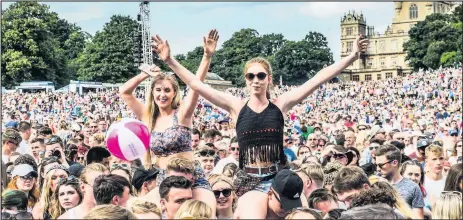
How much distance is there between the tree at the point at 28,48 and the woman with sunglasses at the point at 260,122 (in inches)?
2569

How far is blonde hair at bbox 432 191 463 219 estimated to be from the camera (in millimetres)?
4973

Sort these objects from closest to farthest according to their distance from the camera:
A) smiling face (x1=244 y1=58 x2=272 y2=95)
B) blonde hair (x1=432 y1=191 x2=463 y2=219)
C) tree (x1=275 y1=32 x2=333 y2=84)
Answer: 1. blonde hair (x1=432 y1=191 x2=463 y2=219)
2. smiling face (x1=244 y1=58 x2=272 y2=95)
3. tree (x1=275 y1=32 x2=333 y2=84)

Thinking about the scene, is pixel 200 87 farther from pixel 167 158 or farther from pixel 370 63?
pixel 370 63

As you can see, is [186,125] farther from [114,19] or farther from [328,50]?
[328,50]

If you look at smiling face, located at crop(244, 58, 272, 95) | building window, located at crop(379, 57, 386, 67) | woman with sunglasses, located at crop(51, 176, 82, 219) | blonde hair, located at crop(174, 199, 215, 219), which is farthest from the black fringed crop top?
building window, located at crop(379, 57, 386, 67)

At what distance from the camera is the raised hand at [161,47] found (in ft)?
19.0

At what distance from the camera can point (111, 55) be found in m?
80.6

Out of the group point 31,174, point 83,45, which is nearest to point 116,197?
point 31,174

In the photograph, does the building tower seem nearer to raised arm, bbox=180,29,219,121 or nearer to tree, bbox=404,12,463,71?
tree, bbox=404,12,463,71

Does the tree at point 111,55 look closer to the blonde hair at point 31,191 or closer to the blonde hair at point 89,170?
the blonde hair at point 31,191

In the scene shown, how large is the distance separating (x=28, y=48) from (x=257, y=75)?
70.1 metres

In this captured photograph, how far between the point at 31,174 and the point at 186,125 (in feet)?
6.27

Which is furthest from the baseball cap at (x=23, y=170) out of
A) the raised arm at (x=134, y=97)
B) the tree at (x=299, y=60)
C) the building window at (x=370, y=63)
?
the building window at (x=370, y=63)

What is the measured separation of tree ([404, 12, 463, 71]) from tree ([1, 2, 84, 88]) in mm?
40496
